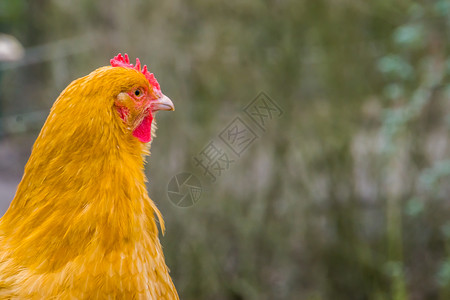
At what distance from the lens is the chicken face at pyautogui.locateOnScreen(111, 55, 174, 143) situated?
202 cm

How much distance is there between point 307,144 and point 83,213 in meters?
3.08

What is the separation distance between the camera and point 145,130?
2123 millimetres

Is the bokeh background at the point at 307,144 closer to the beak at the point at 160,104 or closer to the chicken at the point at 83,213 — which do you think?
the beak at the point at 160,104

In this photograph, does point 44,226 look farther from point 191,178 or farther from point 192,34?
point 192,34

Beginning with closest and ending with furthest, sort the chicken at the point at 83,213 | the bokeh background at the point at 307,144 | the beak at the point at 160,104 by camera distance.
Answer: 1. the chicken at the point at 83,213
2. the beak at the point at 160,104
3. the bokeh background at the point at 307,144

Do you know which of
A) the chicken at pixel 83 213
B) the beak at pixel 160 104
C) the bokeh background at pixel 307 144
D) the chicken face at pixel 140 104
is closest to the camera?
the chicken at pixel 83 213

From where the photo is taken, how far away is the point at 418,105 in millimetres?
4355

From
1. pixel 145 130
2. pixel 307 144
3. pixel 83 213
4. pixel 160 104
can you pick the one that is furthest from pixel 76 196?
pixel 307 144

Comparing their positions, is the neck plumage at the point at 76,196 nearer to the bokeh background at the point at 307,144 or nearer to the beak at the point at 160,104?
the beak at the point at 160,104

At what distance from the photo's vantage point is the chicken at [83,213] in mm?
1859

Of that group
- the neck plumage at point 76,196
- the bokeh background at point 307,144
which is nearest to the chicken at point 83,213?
the neck plumage at point 76,196

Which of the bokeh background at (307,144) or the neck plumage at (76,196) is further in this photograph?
the bokeh background at (307,144)

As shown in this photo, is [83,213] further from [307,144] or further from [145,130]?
[307,144]

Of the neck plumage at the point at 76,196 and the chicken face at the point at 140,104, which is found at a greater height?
the chicken face at the point at 140,104
